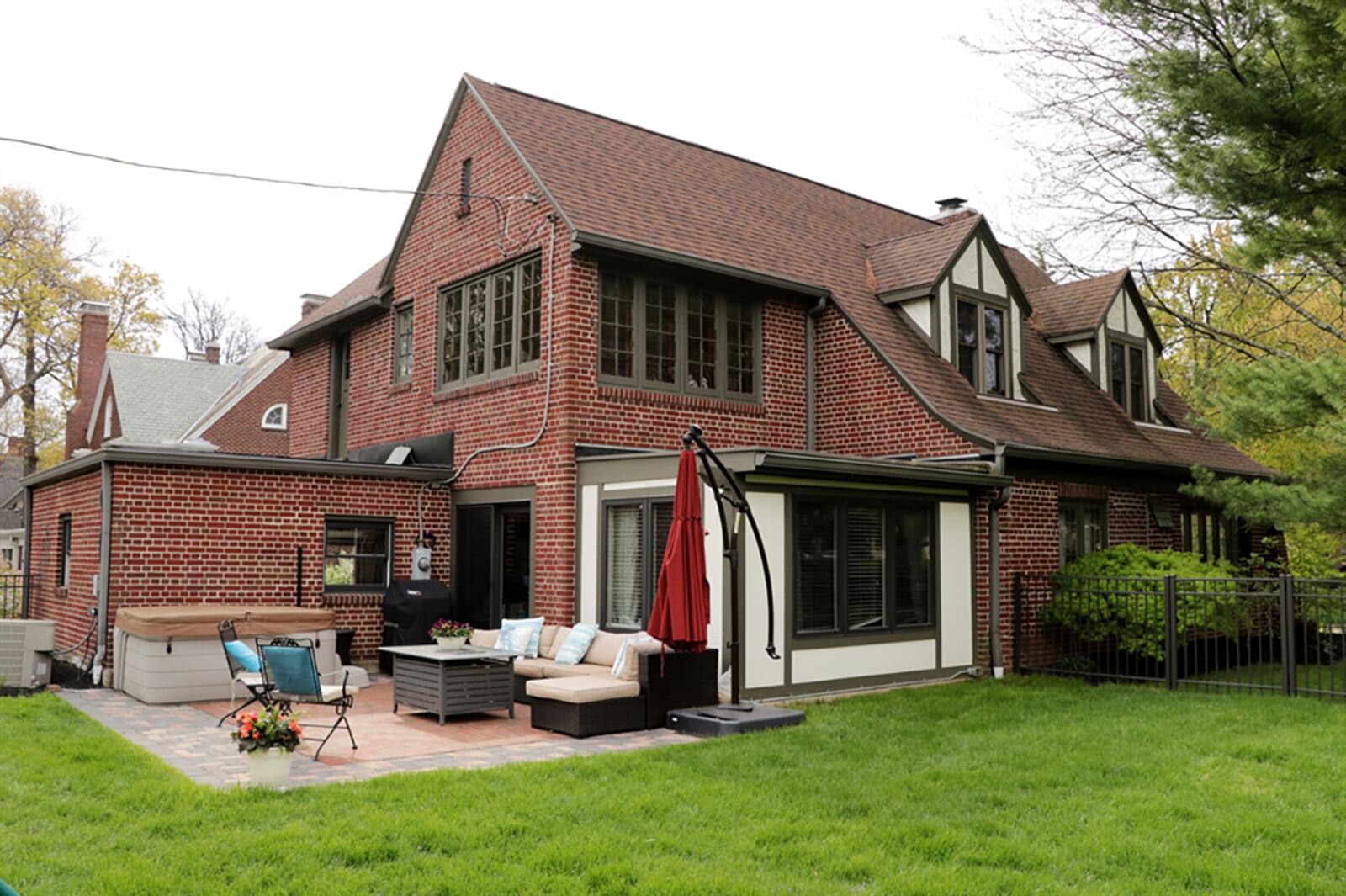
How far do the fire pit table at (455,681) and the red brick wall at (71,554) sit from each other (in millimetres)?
4606

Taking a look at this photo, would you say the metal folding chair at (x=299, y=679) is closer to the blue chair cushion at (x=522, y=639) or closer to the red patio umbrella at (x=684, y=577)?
the red patio umbrella at (x=684, y=577)

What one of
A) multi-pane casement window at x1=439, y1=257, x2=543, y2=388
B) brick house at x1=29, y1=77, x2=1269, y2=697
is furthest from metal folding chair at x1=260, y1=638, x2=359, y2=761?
multi-pane casement window at x1=439, y1=257, x2=543, y2=388

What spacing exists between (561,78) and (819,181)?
18.4 ft

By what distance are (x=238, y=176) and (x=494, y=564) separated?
5.67m

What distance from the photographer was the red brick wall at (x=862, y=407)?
13914mm

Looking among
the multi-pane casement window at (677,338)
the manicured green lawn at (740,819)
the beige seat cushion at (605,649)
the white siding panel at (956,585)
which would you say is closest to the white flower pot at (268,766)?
the manicured green lawn at (740,819)

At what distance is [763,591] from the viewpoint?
11.2 meters

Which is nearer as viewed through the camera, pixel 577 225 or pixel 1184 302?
pixel 577 225

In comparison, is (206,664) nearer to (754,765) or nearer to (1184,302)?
(754,765)

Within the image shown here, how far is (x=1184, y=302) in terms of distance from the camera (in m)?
27.9

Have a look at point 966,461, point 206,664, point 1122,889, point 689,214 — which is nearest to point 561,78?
point 689,214

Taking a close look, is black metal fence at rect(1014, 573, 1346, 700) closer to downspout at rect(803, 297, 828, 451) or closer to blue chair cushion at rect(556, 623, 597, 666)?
downspout at rect(803, 297, 828, 451)

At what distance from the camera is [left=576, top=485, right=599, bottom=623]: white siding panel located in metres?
12.4

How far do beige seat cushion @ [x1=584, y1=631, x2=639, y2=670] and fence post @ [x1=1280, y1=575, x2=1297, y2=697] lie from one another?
695 cm
